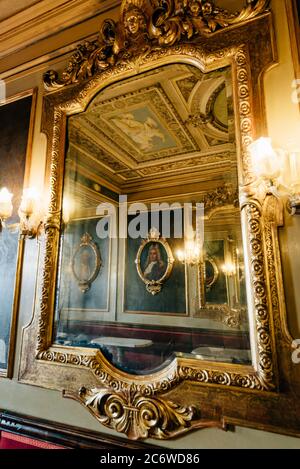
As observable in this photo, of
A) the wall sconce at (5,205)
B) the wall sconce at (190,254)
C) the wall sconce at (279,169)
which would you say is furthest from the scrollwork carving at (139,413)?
→ the wall sconce at (5,205)

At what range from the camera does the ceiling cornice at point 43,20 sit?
1504mm

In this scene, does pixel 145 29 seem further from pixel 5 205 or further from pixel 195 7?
pixel 5 205

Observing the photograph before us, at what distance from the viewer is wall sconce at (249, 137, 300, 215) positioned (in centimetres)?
87

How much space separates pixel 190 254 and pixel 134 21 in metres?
1.14

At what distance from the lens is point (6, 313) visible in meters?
1.39

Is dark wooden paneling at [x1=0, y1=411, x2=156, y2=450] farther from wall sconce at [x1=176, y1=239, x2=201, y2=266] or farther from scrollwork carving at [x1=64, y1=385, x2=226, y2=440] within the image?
wall sconce at [x1=176, y1=239, x2=201, y2=266]

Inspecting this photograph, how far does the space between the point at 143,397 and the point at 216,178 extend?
845 millimetres

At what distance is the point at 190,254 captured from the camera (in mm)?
1051

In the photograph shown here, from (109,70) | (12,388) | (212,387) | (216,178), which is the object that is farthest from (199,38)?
(12,388)

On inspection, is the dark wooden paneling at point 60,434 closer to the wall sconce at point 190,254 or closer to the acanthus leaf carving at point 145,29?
the wall sconce at point 190,254

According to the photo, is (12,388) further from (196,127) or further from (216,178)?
(196,127)

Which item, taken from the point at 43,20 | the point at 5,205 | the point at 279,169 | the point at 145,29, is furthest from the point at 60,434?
the point at 43,20

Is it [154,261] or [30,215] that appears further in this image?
[30,215]
